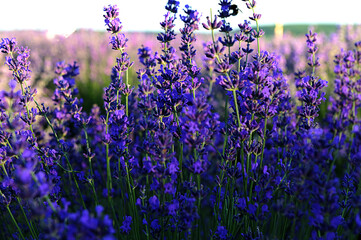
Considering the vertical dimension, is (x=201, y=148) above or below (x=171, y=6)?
below

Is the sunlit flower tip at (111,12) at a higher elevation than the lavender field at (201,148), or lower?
higher

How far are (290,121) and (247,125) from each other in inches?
34.8

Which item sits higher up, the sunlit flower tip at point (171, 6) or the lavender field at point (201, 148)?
the sunlit flower tip at point (171, 6)

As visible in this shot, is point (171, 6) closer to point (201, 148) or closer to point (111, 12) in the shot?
point (111, 12)

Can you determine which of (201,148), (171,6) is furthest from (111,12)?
(201,148)

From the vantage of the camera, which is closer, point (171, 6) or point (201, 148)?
point (201, 148)


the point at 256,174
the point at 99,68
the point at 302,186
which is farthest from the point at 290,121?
the point at 99,68

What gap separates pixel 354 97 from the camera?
1788 mm

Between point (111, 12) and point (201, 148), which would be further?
point (111, 12)

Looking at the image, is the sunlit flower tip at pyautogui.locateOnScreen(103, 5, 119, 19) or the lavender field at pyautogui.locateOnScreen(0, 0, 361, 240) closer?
the lavender field at pyautogui.locateOnScreen(0, 0, 361, 240)

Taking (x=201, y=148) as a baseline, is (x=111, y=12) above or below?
above

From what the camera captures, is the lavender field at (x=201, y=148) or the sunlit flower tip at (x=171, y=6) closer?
the lavender field at (x=201, y=148)

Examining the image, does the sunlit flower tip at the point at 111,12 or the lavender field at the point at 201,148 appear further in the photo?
the sunlit flower tip at the point at 111,12

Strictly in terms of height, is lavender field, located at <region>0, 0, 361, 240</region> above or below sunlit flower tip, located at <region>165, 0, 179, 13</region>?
below
